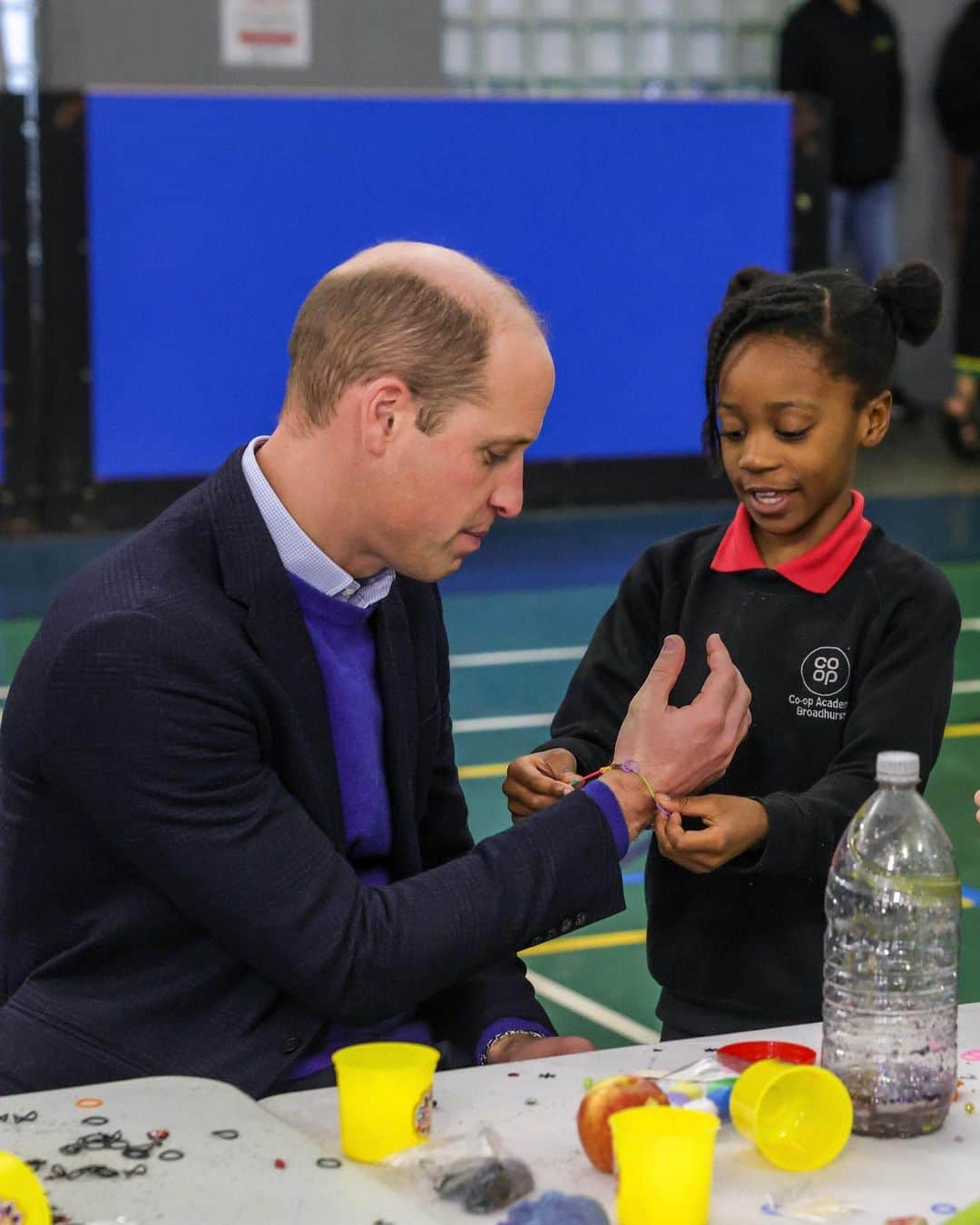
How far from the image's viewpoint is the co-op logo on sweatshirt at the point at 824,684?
9.36ft

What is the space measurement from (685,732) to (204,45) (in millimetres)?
10866

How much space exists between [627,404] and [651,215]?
100cm

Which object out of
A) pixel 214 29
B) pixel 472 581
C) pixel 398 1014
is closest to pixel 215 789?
pixel 398 1014

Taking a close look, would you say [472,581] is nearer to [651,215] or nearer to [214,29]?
[651,215]

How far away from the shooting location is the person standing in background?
12406mm

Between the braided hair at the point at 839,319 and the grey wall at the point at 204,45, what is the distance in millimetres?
9652

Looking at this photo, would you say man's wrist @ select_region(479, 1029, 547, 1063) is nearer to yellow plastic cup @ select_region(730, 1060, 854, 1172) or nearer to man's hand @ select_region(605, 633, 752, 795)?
man's hand @ select_region(605, 633, 752, 795)

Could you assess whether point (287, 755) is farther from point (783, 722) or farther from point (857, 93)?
point (857, 93)

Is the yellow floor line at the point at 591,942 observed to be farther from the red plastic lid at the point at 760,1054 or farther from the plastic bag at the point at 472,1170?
the plastic bag at the point at 472,1170

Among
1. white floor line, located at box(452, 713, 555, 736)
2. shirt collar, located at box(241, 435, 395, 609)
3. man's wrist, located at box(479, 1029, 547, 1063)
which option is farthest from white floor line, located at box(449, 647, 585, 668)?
shirt collar, located at box(241, 435, 395, 609)

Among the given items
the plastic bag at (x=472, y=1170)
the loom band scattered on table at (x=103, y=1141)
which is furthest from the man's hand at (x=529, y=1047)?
the loom band scattered on table at (x=103, y=1141)

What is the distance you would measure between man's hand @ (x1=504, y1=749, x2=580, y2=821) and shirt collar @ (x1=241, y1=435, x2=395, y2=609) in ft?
1.57

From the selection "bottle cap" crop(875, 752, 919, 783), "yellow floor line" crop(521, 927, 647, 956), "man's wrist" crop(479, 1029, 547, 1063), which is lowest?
"yellow floor line" crop(521, 927, 647, 956)

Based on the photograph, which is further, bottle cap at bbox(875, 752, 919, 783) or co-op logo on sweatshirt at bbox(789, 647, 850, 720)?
co-op logo on sweatshirt at bbox(789, 647, 850, 720)
